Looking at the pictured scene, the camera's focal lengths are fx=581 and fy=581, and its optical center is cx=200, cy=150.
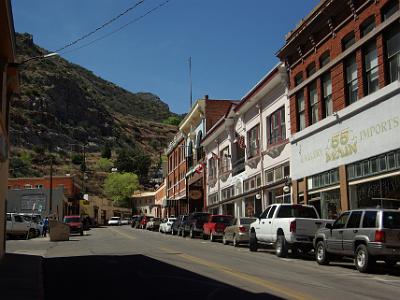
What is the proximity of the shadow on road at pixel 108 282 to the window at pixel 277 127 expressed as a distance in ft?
55.4

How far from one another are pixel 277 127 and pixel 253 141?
5.00m

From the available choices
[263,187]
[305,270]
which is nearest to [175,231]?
[263,187]

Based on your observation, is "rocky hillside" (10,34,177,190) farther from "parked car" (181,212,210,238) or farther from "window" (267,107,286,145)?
"window" (267,107,286,145)

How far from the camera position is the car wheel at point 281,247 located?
21516 mm

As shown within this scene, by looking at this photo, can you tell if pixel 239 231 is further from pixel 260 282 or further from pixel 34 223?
pixel 34 223

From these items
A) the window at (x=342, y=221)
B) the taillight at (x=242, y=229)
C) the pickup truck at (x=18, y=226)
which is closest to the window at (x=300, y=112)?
the taillight at (x=242, y=229)

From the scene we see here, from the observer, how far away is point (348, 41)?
25938 mm

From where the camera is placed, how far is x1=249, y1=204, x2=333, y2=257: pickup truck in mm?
20984

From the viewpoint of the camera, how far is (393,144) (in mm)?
21672

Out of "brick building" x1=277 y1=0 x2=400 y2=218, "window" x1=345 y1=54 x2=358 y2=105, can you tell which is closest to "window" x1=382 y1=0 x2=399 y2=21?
"brick building" x1=277 y1=0 x2=400 y2=218

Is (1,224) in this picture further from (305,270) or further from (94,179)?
(94,179)

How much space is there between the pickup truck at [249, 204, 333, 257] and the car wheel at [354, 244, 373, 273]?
439 cm

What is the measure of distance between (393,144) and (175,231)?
29143 mm

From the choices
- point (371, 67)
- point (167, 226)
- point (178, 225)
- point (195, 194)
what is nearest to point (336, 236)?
point (371, 67)
